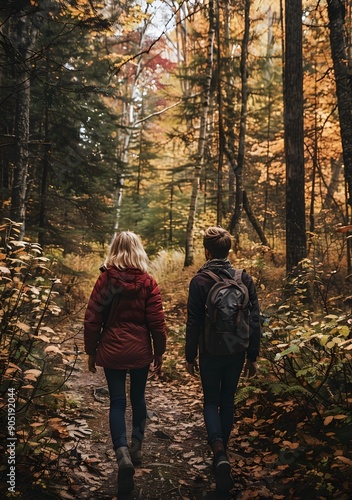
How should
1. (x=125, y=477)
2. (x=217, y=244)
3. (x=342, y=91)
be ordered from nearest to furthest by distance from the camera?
(x=125, y=477) → (x=217, y=244) → (x=342, y=91)

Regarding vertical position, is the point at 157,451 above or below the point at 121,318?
below

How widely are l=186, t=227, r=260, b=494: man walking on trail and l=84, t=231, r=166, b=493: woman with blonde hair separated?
389 millimetres

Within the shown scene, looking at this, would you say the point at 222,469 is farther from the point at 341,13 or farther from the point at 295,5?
the point at 295,5

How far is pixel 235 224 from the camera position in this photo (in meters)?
13.5

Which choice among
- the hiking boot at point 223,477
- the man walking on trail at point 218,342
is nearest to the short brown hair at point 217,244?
the man walking on trail at point 218,342

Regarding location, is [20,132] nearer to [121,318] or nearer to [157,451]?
[121,318]

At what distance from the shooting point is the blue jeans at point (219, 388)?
3701mm

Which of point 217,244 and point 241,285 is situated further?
point 217,244

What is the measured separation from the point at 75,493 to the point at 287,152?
7048mm

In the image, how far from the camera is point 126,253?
3871 mm

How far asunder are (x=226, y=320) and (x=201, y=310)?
282 mm

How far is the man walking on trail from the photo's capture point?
3.58 m

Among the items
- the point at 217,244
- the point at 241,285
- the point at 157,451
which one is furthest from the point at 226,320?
the point at 157,451

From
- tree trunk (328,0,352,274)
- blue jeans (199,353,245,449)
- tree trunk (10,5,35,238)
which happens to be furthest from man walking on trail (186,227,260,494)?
tree trunk (10,5,35,238)
